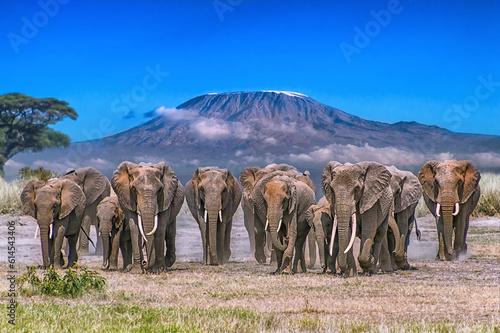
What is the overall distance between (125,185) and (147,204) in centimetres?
94

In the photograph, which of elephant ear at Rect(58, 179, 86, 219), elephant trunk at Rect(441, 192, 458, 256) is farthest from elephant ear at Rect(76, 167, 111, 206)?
elephant trunk at Rect(441, 192, 458, 256)

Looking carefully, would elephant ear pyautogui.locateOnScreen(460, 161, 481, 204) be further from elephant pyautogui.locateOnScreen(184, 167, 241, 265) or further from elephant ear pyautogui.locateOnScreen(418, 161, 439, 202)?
elephant pyautogui.locateOnScreen(184, 167, 241, 265)

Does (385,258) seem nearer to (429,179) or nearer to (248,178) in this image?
(429,179)

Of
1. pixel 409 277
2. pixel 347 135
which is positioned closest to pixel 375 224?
pixel 409 277

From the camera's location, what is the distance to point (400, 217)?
18922 mm

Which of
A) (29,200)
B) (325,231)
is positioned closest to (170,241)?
(29,200)

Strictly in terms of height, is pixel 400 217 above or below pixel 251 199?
below

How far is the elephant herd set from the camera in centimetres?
1514

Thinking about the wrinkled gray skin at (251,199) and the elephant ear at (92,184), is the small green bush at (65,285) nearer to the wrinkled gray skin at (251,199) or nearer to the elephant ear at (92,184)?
the wrinkled gray skin at (251,199)

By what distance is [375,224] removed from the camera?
603 inches

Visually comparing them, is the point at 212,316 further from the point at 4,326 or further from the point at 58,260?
the point at 58,260

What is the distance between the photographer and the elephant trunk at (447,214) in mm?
21188

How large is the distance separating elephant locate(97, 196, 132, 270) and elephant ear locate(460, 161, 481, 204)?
9928 mm

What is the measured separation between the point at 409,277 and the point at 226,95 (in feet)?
397
